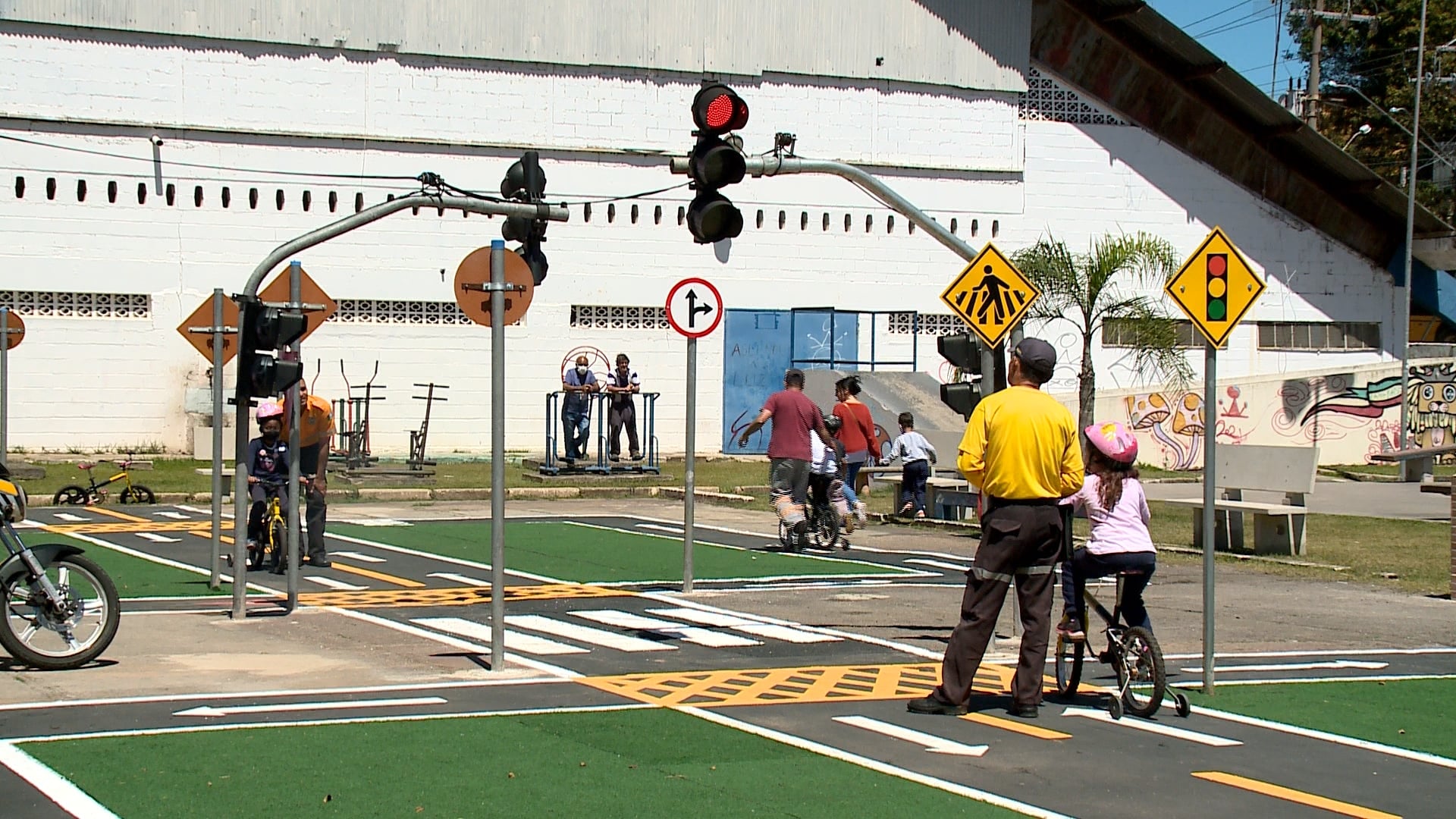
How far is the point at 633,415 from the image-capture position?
33.0m

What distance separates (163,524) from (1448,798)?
1806 cm

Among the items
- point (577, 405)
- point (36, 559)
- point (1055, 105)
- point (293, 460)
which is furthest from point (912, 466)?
point (1055, 105)

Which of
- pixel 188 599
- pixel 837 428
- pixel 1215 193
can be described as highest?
pixel 1215 193

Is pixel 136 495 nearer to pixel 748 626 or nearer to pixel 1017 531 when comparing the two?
pixel 748 626

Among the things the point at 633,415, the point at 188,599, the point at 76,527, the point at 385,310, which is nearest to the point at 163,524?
the point at 76,527

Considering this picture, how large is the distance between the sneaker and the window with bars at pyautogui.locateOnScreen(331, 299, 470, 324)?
27.6 meters

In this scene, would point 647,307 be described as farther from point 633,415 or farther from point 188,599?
point 188,599

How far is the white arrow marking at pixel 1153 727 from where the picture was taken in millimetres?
8916

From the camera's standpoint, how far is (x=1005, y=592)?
9438 millimetres

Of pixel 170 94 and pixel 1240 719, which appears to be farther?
pixel 170 94

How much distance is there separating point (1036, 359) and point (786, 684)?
2.53 meters

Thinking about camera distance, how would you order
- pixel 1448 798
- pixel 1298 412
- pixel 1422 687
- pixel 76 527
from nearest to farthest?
1. pixel 1448 798
2. pixel 1422 687
3. pixel 76 527
4. pixel 1298 412

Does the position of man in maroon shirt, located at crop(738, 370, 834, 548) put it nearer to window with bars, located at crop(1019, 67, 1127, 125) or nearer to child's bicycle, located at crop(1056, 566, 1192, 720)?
child's bicycle, located at crop(1056, 566, 1192, 720)

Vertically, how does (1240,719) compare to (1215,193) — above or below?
below
